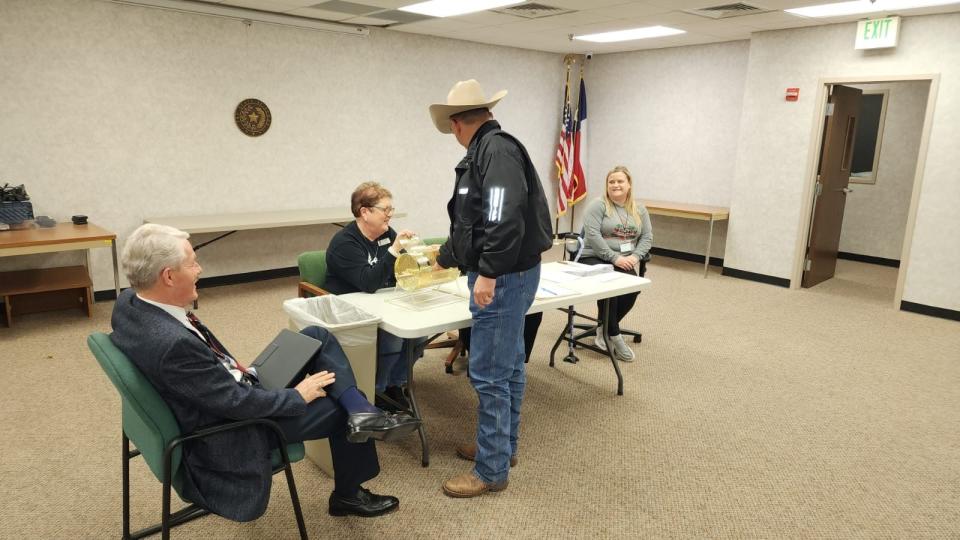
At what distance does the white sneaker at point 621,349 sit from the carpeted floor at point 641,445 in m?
0.10

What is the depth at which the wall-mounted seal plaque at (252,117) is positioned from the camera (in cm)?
554

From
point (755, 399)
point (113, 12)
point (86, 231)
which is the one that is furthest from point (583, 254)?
point (113, 12)

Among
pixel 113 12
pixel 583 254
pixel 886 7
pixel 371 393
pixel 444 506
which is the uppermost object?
pixel 886 7

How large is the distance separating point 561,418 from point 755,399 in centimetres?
115

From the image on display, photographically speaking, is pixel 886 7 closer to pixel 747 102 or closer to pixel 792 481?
pixel 747 102

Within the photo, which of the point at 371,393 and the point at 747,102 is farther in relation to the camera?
the point at 747,102

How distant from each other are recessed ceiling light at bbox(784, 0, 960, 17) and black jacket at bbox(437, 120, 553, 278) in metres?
3.85

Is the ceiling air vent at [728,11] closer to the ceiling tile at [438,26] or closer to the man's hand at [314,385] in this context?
the ceiling tile at [438,26]

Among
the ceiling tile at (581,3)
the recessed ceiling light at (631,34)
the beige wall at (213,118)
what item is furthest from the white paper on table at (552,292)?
the recessed ceiling light at (631,34)

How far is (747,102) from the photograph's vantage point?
20.5 feet

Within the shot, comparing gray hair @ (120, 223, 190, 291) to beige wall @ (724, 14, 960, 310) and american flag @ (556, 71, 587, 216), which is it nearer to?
beige wall @ (724, 14, 960, 310)

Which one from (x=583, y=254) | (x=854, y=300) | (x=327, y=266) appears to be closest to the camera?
(x=327, y=266)

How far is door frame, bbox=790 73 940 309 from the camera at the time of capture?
510 cm

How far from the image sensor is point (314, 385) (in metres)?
1.98
